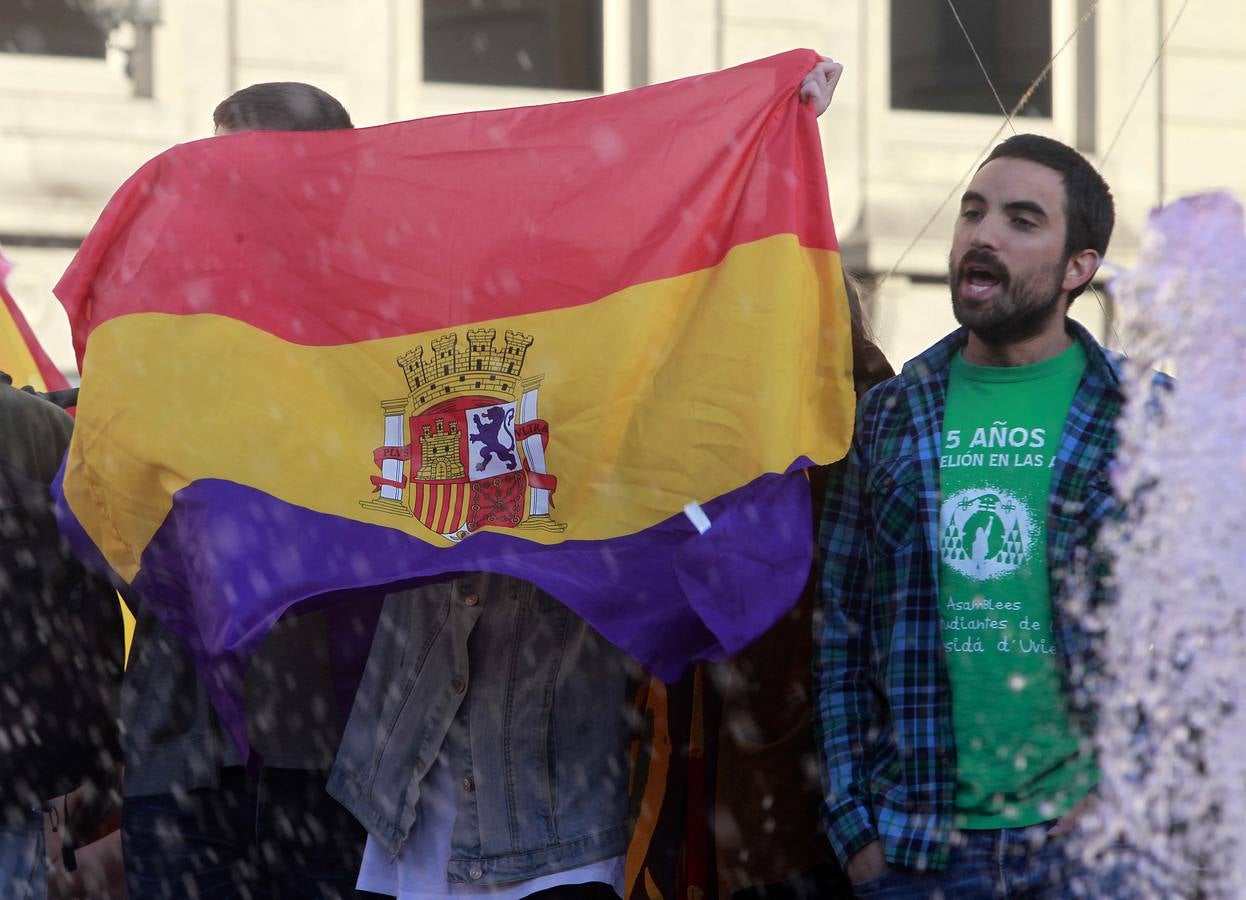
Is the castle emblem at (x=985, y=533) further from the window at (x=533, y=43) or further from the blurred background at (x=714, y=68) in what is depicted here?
the window at (x=533, y=43)

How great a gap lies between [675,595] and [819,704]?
0.34 metres

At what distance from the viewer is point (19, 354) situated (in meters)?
5.14

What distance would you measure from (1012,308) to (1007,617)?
53cm

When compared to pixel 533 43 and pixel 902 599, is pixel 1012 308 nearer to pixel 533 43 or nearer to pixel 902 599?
pixel 902 599

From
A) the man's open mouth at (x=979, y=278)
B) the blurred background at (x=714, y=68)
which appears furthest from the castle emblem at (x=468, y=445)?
the blurred background at (x=714, y=68)

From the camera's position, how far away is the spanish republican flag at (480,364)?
10.9 feet

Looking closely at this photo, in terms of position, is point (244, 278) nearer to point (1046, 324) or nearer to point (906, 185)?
point (1046, 324)

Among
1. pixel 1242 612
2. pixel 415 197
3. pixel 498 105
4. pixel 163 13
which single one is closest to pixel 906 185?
pixel 498 105

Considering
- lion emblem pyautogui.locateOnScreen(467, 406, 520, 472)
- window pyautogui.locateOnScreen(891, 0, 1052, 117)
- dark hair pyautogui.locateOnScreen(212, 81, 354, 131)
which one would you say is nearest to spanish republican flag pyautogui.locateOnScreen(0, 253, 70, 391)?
dark hair pyautogui.locateOnScreen(212, 81, 354, 131)

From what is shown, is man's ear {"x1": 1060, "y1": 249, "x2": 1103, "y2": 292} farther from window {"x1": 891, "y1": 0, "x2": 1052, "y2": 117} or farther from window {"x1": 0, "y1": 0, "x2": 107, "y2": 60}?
window {"x1": 891, "y1": 0, "x2": 1052, "y2": 117}

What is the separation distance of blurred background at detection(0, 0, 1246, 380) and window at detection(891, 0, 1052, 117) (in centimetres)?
1

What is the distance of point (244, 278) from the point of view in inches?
151

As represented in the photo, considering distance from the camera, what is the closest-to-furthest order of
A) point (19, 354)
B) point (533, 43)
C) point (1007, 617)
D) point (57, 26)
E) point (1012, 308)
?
point (1007, 617) < point (1012, 308) < point (19, 354) < point (57, 26) < point (533, 43)

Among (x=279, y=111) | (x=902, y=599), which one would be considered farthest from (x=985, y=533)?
(x=279, y=111)
